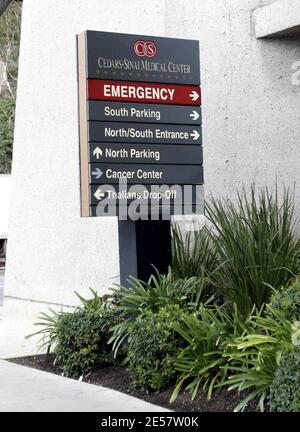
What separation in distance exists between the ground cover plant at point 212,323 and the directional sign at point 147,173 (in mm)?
536

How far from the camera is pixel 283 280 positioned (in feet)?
28.2

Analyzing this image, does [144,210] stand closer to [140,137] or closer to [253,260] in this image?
[140,137]

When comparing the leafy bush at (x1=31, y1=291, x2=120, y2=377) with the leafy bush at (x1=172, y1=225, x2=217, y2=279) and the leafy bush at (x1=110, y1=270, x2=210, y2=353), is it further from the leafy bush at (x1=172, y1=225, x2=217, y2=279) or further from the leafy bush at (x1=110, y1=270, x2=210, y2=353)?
the leafy bush at (x1=172, y1=225, x2=217, y2=279)

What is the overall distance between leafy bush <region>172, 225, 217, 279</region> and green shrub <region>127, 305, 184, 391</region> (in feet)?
5.33

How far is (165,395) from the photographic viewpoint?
7609 mm

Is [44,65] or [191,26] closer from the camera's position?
[191,26]

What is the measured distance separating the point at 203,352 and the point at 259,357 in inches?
31.2

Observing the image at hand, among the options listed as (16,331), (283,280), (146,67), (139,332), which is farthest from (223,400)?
(16,331)

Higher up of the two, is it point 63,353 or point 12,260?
point 12,260

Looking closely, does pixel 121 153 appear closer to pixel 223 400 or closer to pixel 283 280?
pixel 283 280

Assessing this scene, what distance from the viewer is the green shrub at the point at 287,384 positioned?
20.2 feet

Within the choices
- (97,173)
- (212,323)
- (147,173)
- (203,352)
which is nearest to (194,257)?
(147,173)

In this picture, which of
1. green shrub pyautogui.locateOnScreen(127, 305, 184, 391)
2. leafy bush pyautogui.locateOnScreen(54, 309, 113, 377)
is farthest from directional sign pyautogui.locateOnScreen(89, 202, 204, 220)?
green shrub pyautogui.locateOnScreen(127, 305, 184, 391)

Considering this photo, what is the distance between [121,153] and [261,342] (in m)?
2.72
